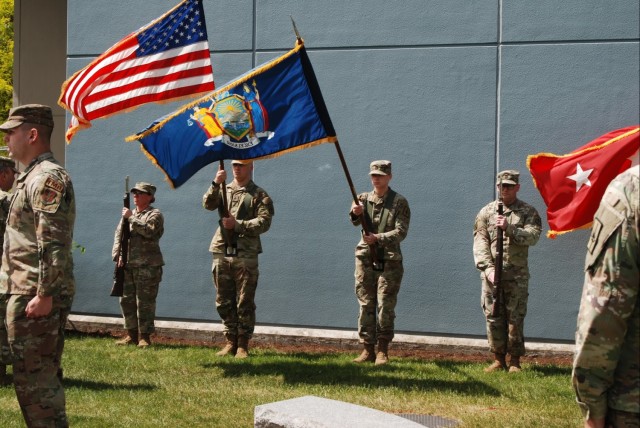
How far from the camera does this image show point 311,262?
473 inches

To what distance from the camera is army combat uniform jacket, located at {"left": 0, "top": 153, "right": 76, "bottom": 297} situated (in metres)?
5.46

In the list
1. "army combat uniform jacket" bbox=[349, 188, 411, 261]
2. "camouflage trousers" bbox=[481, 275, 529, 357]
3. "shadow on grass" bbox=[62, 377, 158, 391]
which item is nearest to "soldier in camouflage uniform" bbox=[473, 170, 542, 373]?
"camouflage trousers" bbox=[481, 275, 529, 357]

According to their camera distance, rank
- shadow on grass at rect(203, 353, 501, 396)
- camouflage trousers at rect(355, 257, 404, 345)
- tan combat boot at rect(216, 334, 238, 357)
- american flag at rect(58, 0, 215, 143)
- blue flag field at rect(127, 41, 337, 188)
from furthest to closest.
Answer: tan combat boot at rect(216, 334, 238, 357), camouflage trousers at rect(355, 257, 404, 345), american flag at rect(58, 0, 215, 143), shadow on grass at rect(203, 353, 501, 396), blue flag field at rect(127, 41, 337, 188)

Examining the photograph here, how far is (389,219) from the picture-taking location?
34.1 ft

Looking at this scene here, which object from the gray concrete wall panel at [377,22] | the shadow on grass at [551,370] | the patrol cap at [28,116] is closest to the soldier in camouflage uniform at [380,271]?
the shadow on grass at [551,370]

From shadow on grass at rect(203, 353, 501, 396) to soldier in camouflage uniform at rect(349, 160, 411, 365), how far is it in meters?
0.34

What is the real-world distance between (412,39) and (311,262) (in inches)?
123

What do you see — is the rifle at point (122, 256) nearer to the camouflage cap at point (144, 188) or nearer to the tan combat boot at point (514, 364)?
the camouflage cap at point (144, 188)

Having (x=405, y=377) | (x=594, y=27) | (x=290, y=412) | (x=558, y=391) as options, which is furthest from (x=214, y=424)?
(x=594, y=27)

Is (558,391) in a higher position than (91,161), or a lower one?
lower

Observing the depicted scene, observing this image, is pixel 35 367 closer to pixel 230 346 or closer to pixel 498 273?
pixel 230 346

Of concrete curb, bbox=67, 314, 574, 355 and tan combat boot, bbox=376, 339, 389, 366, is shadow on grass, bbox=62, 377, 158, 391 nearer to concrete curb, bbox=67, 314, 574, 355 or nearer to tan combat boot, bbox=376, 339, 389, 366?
tan combat boot, bbox=376, 339, 389, 366

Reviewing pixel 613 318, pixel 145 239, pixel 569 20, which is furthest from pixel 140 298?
pixel 613 318

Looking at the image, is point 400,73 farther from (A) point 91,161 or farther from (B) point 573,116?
(A) point 91,161
